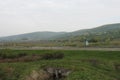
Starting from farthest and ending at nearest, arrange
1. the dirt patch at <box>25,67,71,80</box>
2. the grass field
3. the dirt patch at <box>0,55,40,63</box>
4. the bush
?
the bush
the dirt patch at <box>0,55,40,63</box>
the dirt patch at <box>25,67,71,80</box>
the grass field

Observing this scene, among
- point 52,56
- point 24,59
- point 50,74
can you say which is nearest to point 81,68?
point 50,74

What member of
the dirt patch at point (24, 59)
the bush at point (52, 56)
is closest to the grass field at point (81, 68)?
the dirt patch at point (24, 59)

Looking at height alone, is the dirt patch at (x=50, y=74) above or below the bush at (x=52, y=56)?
below

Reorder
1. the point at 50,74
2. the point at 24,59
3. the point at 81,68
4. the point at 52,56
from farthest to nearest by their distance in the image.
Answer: the point at 52,56 → the point at 24,59 → the point at 50,74 → the point at 81,68

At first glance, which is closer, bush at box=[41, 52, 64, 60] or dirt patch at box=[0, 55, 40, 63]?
dirt patch at box=[0, 55, 40, 63]

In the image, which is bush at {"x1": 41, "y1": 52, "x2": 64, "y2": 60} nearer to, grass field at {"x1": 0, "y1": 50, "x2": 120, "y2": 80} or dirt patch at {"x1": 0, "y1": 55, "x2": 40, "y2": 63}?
dirt patch at {"x1": 0, "y1": 55, "x2": 40, "y2": 63}

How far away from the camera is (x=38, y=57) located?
136ft

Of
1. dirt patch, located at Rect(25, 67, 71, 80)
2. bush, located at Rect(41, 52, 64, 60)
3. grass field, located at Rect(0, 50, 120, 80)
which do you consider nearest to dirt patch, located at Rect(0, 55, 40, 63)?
bush, located at Rect(41, 52, 64, 60)

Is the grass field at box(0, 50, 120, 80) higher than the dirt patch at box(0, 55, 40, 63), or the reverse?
the dirt patch at box(0, 55, 40, 63)

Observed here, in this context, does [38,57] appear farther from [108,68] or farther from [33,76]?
[108,68]

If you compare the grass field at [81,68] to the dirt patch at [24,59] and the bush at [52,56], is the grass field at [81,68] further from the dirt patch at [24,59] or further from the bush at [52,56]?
the bush at [52,56]

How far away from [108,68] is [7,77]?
1374 centimetres

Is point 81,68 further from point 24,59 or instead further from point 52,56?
point 24,59

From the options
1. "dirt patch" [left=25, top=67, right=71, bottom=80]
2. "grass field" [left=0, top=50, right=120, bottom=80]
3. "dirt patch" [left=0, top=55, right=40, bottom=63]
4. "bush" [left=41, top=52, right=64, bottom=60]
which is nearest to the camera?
"grass field" [left=0, top=50, right=120, bottom=80]
